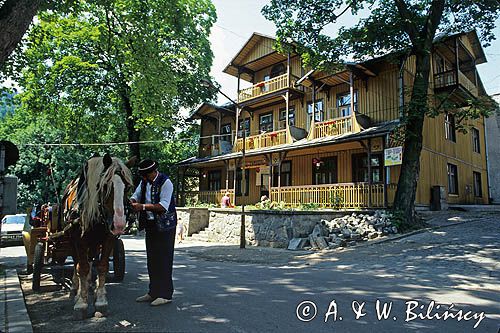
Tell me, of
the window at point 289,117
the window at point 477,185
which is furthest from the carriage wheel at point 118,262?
the window at point 477,185

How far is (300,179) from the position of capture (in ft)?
73.5

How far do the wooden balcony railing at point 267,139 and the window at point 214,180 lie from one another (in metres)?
4.51

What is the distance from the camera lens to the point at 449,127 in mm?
22516

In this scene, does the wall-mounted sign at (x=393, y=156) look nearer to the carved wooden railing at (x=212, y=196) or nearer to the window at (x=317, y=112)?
the window at (x=317, y=112)

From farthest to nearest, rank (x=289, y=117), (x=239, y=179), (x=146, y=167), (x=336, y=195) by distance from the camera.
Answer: (x=239, y=179) < (x=289, y=117) < (x=336, y=195) < (x=146, y=167)

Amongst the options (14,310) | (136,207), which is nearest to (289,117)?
(136,207)

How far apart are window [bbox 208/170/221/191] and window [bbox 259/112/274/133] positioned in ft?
18.4

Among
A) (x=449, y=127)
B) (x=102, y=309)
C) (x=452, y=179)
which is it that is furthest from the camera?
(x=449, y=127)

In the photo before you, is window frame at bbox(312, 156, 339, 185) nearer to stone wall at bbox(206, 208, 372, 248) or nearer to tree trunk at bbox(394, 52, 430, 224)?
stone wall at bbox(206, 208, 372, 248)

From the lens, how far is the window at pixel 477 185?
81.5 ft

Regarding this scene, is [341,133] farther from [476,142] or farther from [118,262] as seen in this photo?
[118,262]

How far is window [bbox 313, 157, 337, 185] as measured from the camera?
20.7 meters

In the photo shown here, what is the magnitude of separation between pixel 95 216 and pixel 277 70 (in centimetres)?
2275

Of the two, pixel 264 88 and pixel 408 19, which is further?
pixel 264 88
